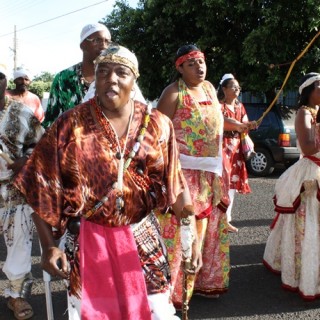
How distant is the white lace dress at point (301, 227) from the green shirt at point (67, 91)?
196 centimetres

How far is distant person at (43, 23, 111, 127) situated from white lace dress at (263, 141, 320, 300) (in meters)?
1.95

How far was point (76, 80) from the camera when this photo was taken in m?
3.81

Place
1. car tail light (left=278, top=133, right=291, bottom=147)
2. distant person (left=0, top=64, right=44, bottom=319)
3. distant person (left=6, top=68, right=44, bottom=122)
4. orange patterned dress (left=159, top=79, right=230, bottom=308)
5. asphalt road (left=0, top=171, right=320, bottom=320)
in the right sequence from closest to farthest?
distant person (left=0, top=64, right=44, bottom=319), orange patterned dress (left=159, top=79, right=230, bottom=308), asphalt road (left=0, top=171, right=320, bottom=320), distant person (left=6, top=68, right=44, bottom=122), car tail light (left=278, top=133, right=291, bottom=147)

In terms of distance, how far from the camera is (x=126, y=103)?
250 centimetres

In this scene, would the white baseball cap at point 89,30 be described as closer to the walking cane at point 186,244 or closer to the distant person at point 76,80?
the distant person at point 76,80

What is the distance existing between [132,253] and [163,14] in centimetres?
1387

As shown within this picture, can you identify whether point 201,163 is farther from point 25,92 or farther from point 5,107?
point 25,92

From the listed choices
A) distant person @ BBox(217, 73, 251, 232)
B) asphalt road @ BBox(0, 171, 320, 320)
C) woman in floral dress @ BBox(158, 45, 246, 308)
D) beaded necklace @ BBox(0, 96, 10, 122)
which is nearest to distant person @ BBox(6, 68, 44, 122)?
asphalt road @ BBox(0, 171, 320, 320)

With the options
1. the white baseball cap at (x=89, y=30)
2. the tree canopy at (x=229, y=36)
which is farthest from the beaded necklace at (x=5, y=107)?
the tree canopy at (x=229, y=36)

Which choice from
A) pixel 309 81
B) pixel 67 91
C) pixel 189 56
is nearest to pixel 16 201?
pixel 67 91

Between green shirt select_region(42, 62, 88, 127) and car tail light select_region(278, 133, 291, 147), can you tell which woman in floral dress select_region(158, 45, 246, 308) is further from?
car tail light select_region(278, 133, 291, 147)

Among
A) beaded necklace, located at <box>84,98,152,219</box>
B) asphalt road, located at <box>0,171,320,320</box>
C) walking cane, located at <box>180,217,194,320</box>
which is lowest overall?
asphalt road, located at <box>0,171,320,320</box>

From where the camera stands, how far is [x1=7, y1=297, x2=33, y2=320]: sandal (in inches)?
158

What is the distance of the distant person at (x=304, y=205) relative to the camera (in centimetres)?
438
